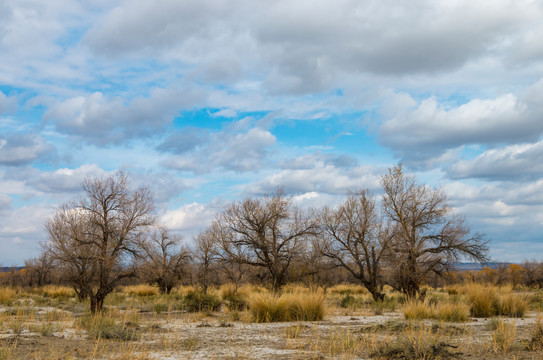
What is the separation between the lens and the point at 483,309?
15.9m

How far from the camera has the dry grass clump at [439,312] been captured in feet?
45.9

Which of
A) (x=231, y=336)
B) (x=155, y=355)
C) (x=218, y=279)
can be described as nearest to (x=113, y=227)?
(x=231, y=336)

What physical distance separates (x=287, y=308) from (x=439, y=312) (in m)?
4.60

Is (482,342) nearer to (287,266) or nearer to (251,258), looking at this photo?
(287,266)

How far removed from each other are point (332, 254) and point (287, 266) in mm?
2641

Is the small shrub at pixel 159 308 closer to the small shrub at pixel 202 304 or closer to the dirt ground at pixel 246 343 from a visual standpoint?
the small shrub at pixel 202 304

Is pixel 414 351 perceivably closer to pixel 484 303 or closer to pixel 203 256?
pixel 484 303

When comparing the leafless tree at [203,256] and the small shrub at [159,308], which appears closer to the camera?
the small shrub at [159,308]

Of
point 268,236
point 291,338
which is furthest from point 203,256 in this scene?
point 291,338

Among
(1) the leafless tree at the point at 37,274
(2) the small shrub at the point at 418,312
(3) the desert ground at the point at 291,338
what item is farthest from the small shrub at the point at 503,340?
(1) the leafless tree at the point at 37,274

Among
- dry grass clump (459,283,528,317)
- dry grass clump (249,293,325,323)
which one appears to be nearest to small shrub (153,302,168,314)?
dry grass clump (249,293,325,323)

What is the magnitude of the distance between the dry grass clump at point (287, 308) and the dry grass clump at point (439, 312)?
2.74 meters

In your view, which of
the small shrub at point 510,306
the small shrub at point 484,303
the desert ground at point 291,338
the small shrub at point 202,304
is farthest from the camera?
the small shrub at point 202,304

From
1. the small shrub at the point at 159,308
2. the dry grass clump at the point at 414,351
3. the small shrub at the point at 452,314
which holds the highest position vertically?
the dry grass clump at the point at 414,351
